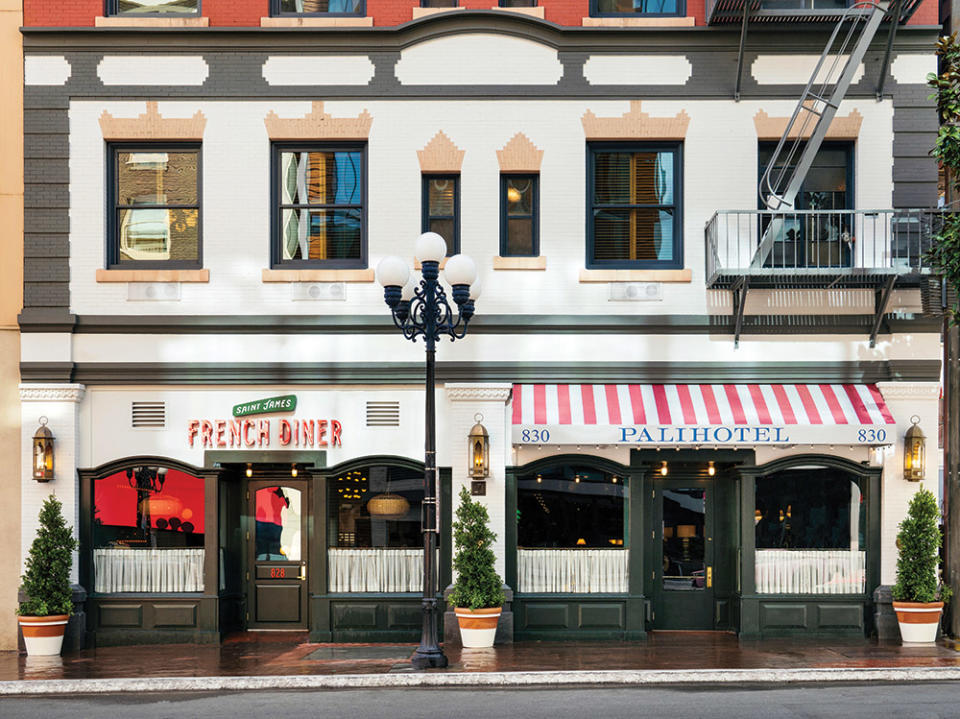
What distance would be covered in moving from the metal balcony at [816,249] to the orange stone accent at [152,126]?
7.34 metres

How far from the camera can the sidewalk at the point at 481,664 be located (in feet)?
37.1

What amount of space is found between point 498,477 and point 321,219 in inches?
176

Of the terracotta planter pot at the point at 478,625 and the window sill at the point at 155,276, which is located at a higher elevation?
the window sill at the point at 155,276

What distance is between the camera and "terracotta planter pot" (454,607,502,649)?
13.0 metres

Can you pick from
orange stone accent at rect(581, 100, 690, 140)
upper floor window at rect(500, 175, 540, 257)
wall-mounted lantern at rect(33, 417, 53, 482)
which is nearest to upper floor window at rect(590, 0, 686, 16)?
orange stone accent at rect(581, 100, 690, 140)

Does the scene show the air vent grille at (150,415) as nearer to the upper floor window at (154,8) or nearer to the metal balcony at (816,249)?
the upper floor window at (154,8)

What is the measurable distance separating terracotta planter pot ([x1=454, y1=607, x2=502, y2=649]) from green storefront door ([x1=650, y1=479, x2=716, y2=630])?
266 centimetres

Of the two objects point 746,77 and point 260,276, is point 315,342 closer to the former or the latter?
point 260,276

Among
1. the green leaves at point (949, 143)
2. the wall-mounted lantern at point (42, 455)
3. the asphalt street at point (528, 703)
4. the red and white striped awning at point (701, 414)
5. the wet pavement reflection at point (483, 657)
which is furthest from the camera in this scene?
the wall-mounted lantern at point (42, 455)

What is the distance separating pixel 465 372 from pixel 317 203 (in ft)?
10.6

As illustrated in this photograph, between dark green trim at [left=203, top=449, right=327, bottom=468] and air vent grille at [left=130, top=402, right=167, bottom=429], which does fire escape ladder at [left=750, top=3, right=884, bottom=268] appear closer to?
dark green trim at [left=203, top=449, right=327, bottom=468]

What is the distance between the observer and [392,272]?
11508mm

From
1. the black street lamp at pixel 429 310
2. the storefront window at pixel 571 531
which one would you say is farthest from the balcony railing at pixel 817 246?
the black street lamp at pixel 429 310

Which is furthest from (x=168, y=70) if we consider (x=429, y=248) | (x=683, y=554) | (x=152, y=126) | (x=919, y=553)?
(x=919, y=553)
